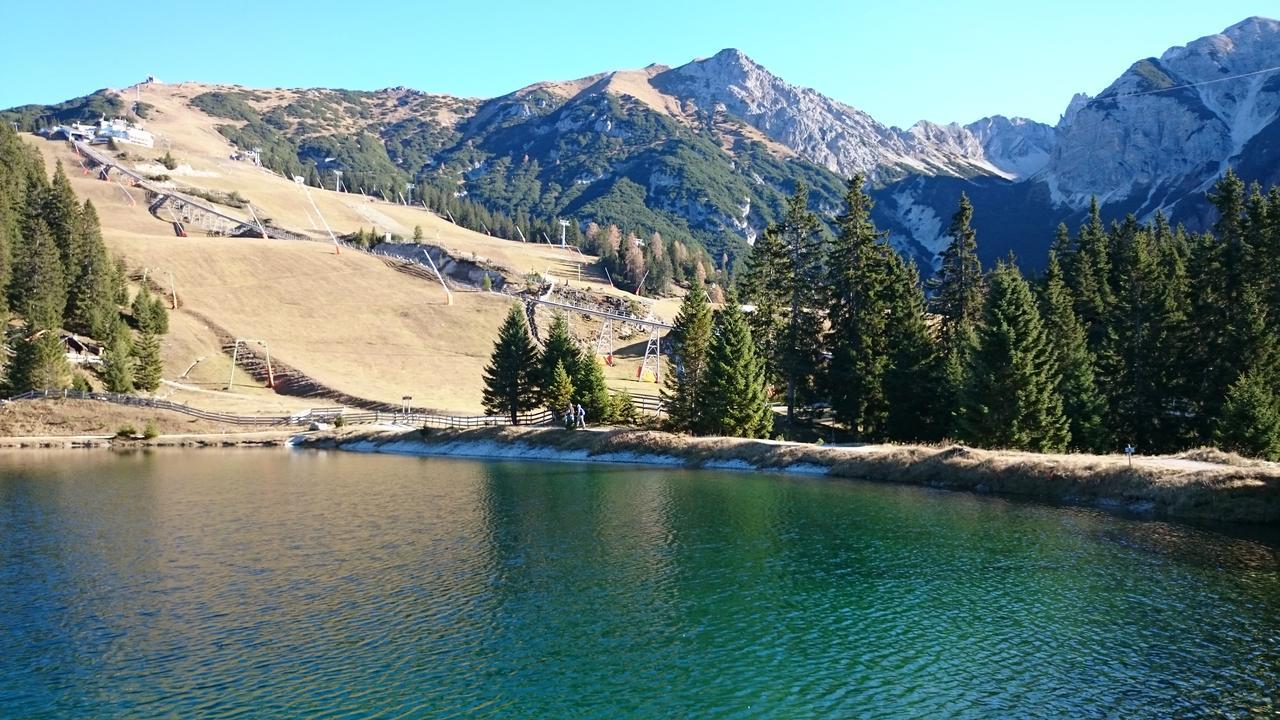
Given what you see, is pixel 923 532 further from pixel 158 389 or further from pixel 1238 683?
pixel 158 389

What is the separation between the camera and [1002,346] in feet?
189

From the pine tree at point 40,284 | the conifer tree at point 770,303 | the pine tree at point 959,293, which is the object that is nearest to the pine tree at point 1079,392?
the pine tree at point 959,293

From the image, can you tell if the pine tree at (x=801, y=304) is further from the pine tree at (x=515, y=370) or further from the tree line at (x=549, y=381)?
the pine tree at (x=515, y=370)

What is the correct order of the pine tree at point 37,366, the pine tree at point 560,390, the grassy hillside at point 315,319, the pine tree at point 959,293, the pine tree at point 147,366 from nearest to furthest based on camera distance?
the pine tree at point 959,293, the pine tree at point 560,390, the pine tree at point 37,366, the pine tree at point 147,366, the grassy hillside at point 315,319

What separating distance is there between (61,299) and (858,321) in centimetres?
9293

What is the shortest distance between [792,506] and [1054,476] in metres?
16.4

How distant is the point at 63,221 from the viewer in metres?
110

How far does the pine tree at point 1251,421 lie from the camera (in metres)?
51.7

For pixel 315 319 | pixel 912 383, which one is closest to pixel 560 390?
pixel 912 383

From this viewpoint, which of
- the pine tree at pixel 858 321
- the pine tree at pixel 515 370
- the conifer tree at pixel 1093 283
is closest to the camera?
the pine tree at pixel 858 321

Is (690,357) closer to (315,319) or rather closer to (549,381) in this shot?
(549,381)

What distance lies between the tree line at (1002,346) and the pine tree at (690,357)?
0.60 feet

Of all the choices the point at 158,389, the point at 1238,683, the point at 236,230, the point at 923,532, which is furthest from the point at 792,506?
the point at 236,230

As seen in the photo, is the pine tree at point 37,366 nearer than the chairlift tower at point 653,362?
Yes
